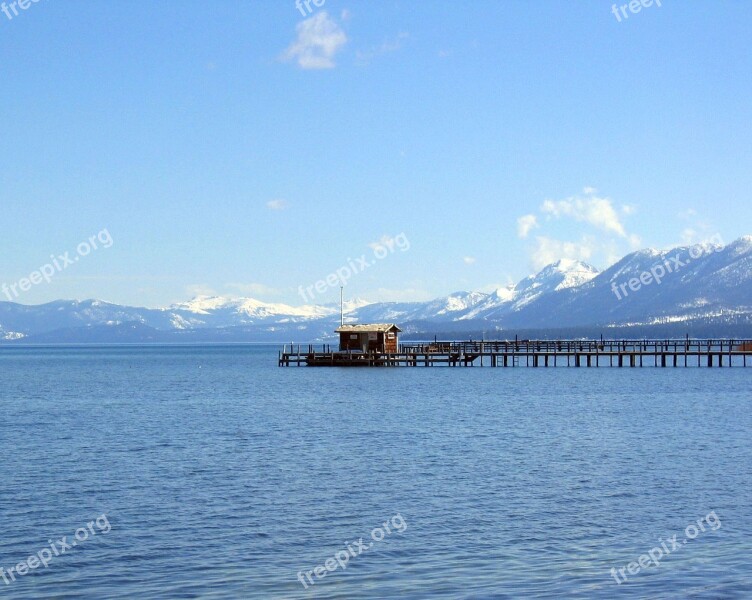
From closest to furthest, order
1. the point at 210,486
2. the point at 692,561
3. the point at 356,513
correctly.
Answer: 1. the point at 692,561
2. the point at 356,513
3. the point at 210,486

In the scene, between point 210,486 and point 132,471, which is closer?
point 210,486

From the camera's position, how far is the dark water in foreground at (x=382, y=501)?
2255 cm

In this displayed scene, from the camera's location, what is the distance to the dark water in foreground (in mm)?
22547

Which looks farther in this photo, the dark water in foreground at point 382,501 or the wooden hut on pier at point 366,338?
the wooden hut on pier at point 366,338

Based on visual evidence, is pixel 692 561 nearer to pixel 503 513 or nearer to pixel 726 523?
pixel 726 523

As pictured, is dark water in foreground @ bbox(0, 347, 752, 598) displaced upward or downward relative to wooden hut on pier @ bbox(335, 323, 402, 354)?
downward

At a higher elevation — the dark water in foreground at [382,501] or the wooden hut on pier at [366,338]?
the wooden hut on pier at [366,338]

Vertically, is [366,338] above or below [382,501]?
above

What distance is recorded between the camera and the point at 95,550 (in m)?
25.2

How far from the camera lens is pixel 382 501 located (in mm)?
31391

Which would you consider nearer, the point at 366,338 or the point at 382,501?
the point at 382,501

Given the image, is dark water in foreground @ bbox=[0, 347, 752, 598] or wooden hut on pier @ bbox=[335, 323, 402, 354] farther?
wooden hut on pier @ bbox=[335, 323, 402, 354]

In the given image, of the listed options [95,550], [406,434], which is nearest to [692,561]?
[95,550]

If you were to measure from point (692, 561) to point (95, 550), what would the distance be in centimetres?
1431
